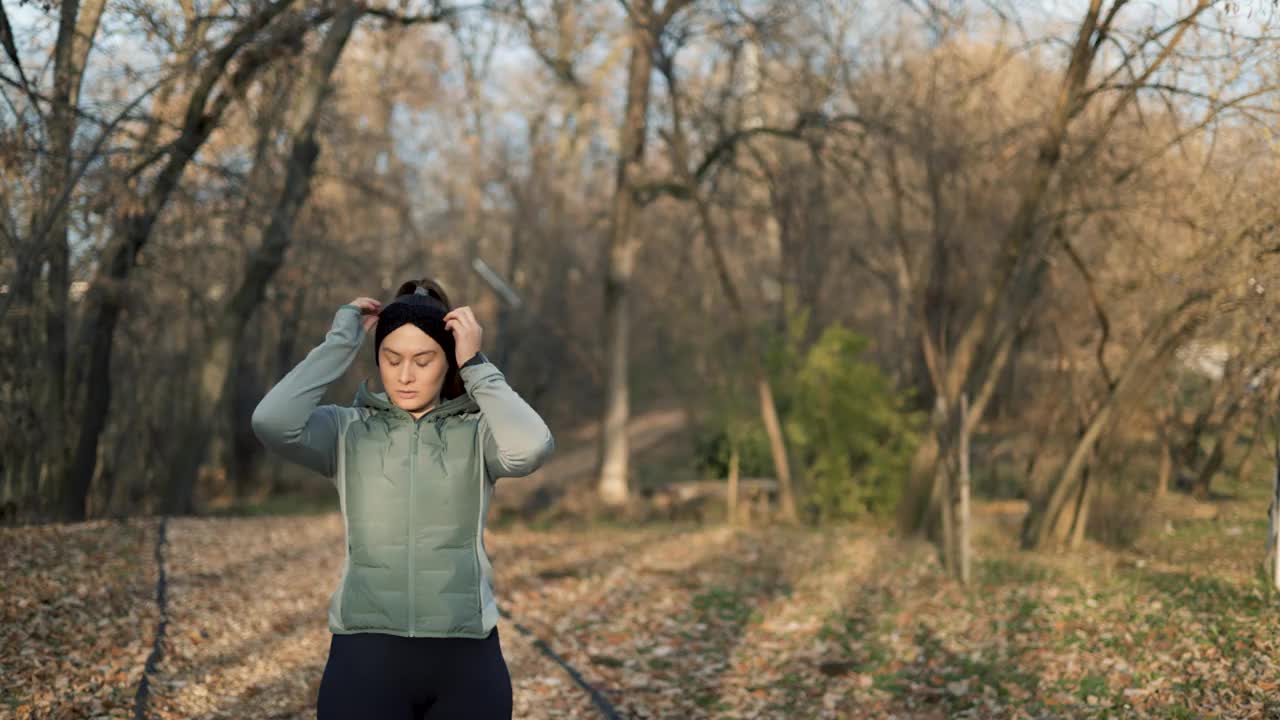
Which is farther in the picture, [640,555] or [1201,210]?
[640,555]

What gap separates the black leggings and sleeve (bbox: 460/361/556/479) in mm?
482

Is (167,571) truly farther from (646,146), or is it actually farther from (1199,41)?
(646,146)

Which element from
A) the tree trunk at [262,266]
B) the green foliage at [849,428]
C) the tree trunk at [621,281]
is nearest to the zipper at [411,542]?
the tree trunk at [262,266]

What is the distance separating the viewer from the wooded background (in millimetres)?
9883

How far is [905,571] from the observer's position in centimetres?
1166

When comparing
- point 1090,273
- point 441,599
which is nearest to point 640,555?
point 1090,273

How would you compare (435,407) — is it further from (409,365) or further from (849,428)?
(849,428)

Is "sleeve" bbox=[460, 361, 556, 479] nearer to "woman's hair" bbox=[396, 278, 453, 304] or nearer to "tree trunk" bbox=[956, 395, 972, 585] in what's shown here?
"woman's hair" bbox=[396, 278, 453, 304]

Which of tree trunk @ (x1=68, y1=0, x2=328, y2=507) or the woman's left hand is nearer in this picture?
the woman's left hand

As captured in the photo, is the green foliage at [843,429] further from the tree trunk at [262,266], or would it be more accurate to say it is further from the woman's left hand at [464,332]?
the woman's left hand at [464,332]

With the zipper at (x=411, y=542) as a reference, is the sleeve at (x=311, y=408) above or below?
above

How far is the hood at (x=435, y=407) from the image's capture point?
3215 mm

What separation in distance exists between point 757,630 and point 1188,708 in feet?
11.9

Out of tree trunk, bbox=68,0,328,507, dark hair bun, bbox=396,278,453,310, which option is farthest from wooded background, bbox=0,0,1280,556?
dark hair bun, bbox=396,278,453,310
